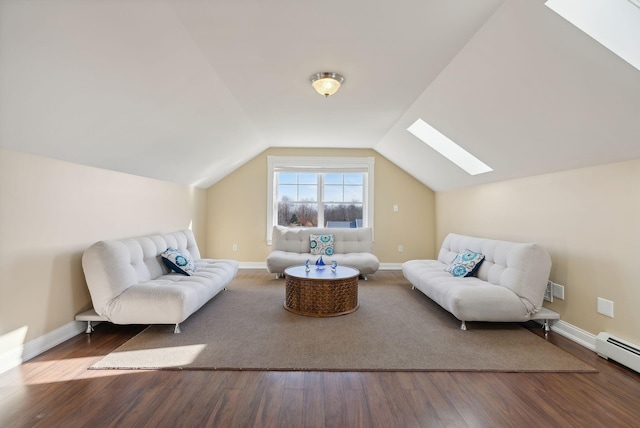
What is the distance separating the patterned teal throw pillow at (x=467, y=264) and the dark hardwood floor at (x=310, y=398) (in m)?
1.35

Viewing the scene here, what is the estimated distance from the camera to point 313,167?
5.92 m

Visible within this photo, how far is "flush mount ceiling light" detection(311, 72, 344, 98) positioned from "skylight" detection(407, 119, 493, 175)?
169cm

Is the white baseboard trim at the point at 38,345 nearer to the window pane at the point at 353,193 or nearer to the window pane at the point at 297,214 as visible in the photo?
the window pane at the point at 297,214

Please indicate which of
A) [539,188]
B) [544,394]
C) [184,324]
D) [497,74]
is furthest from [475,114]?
[184,324]

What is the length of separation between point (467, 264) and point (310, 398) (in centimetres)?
248

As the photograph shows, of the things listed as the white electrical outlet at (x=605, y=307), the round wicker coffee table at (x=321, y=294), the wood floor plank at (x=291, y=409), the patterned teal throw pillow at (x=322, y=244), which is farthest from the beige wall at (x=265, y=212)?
the wood floor plank at (x=291, y=409)

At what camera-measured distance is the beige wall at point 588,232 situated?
2291 millimetres

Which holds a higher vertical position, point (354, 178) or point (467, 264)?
point (354, 178)

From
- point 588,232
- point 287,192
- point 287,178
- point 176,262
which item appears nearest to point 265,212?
point 287,192

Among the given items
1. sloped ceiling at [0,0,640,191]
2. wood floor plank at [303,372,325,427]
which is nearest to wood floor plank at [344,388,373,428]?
wood floor plank at [303,372,325,427]

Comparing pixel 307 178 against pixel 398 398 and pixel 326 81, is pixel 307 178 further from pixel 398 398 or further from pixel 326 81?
pixel 398 398

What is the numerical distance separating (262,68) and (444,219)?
4.15 meters

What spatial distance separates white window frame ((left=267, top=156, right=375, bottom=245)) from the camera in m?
5.88

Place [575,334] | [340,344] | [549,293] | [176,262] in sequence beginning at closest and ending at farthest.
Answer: [340,344]
[575,334]
[549,293]
[176,262]
